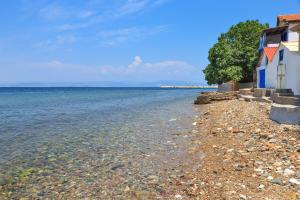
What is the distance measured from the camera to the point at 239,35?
49.2 m

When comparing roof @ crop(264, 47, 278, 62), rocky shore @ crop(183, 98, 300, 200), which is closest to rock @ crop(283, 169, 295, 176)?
rocky shore @ crop(183, 98, 300, 200)

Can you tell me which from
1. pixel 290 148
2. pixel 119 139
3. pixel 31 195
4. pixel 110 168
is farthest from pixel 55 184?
pixel 290 148

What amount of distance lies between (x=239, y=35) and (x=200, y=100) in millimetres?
19778

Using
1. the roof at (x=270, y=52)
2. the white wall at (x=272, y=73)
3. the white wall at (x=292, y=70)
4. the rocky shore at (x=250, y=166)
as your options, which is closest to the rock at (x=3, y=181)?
the rocky shore at (x=250, y=166)

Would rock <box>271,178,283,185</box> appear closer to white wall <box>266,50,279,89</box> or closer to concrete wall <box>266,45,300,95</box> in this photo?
concrete wall <box>266,45,300,95</box>

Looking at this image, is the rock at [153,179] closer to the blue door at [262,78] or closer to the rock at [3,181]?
the rock at [3,181]

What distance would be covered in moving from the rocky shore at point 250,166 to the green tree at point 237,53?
34265 mm

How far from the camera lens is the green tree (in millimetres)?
45219

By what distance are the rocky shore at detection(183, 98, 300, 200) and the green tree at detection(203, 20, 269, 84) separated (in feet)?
112

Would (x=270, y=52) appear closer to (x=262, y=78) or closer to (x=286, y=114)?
(x=262, y=78)

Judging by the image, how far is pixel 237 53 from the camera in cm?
4588

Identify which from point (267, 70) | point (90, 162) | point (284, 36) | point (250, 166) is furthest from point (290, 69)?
point (284, 36)

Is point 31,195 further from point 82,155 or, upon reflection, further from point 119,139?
point 119,139

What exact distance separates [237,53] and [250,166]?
40.6 m
